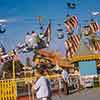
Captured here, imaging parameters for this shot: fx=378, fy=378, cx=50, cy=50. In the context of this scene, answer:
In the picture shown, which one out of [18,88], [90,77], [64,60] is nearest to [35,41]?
[64,60]

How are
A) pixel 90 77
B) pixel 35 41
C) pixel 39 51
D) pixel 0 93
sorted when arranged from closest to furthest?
pixel 0 93
pixel 90 77
pixel 35 41
pixel 39 51

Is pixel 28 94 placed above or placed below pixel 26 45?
below

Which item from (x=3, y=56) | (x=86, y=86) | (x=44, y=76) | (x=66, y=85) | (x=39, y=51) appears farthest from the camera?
(x=39, y=51)

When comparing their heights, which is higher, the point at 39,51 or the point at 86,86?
the point at 39,51

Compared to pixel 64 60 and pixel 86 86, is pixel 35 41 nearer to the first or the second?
pixel 64 60

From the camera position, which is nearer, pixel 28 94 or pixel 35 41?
pixel 28 94

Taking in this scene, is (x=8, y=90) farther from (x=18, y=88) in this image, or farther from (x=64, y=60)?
(x=64, y=60)

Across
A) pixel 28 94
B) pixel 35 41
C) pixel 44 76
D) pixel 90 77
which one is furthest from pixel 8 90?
pixel 35 41

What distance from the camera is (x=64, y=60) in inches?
1651

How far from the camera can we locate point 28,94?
1692 centimetres

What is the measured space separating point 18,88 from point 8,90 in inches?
50.0

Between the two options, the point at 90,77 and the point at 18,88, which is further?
the point at 90,77

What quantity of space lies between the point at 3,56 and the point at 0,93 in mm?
20519

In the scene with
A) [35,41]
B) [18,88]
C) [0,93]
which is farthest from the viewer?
[35,41]
